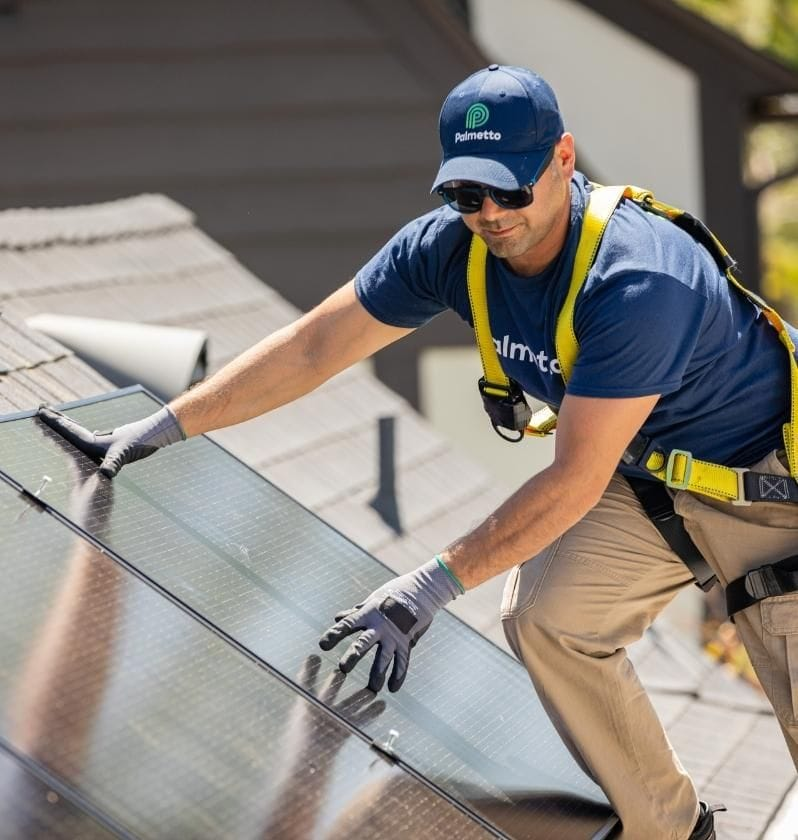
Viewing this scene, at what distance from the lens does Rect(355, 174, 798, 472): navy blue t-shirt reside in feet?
11.2

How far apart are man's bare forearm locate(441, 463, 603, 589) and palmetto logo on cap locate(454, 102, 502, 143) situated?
0.76 meters

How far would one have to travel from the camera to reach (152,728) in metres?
2.80

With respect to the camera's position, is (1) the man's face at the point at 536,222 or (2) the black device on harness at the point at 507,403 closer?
(1) the man's face at the point at 536,222

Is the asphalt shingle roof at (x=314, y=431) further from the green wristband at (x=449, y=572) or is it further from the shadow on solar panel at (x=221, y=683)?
the green wristband at (x=449, y=572)

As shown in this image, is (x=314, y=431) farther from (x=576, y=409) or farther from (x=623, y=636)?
(x=576, y=409)

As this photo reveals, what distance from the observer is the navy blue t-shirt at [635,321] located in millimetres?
3416

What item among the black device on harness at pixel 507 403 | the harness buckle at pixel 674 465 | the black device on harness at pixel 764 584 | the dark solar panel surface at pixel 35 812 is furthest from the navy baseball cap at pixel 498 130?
the dark solar panel surface at pixel 35 812

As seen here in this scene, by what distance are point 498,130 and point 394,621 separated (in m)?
1.13

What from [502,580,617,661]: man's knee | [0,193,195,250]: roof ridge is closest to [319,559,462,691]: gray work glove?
[502,580,617,661]: man's knee

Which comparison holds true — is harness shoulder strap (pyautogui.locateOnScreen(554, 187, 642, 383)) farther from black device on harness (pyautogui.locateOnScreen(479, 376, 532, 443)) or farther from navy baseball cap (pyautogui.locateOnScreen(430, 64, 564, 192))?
black device on harness (pyautogui.locateOnScreen(479, 376, 532, 443))

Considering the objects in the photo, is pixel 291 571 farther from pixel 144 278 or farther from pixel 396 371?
pixel 396 371

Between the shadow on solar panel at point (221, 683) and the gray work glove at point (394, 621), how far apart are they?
0.06m

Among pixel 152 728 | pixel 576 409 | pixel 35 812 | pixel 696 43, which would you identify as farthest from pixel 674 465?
pixel 696 43

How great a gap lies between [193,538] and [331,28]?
770 cm
